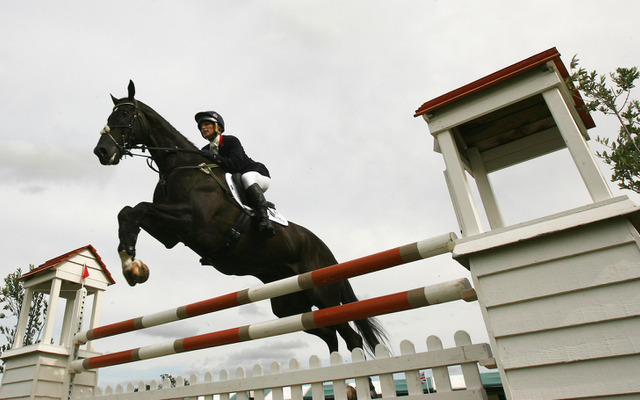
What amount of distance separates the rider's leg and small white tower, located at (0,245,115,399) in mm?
2425

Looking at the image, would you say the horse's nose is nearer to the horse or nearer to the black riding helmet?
the horse

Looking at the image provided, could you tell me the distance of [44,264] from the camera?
4.84 meters

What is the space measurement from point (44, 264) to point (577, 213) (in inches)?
215

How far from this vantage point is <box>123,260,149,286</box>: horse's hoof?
286cm

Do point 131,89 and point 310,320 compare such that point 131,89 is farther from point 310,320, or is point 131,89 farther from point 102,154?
point 310,320

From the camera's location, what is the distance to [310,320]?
106 inches

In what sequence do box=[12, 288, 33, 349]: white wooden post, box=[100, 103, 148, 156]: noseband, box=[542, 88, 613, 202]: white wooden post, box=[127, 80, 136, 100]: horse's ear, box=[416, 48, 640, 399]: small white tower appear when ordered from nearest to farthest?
box=[416, 48, 640, 399]: small white tower < box=[542, 88, 613, 202]: white wooden post < box=[100, 103, 148, 156]: noseband < box=[127, 80, 136, 100]: horse's ear < box=[12, 288, 33, 349]: white wooden post

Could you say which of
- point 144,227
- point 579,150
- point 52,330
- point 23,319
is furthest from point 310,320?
point 23,319

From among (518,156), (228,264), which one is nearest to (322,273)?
(228,264)

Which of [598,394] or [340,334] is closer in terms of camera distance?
[598,394]

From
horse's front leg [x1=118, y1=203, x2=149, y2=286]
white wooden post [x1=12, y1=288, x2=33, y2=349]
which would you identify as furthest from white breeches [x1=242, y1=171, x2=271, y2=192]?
white wooden post [x1=12, y1=288, x2=33, y2=349]

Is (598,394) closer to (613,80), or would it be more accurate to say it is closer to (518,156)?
(518,156)

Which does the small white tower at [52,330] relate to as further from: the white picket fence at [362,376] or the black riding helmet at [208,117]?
the black riding helmet at [208,117]

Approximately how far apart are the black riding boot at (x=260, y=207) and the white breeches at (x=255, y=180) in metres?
0.07
